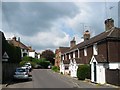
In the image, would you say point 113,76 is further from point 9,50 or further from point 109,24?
point 9,50

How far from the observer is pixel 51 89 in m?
20.8

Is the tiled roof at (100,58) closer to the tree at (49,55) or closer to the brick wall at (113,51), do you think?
the brick wall at (113,51)

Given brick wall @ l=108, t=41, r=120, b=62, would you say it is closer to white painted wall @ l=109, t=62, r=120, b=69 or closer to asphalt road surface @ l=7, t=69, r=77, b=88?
white painted wall @ l=109, t=62, r=120, b=69

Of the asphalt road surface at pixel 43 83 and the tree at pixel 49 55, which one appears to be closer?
the asphalt road surface at pixel 43 83

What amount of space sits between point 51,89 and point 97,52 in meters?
14.4

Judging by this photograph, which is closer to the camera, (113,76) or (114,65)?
(113,76)

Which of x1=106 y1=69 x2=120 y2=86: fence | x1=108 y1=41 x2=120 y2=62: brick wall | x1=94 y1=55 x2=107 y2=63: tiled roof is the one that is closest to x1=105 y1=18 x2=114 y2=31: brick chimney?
x1=108 y1=41 x2=120 y2=62: brick wall

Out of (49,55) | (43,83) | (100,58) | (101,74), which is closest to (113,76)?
(101,74)

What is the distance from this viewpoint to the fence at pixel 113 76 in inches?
958

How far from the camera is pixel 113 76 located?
25391 millimetres

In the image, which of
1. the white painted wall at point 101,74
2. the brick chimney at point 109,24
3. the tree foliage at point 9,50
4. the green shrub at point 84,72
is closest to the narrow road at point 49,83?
the green shrub at point 84,72

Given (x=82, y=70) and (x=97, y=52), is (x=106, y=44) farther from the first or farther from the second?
(x=82, y=70)

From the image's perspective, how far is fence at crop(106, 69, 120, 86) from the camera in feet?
79.9

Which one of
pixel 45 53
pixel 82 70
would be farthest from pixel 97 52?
pixel 45 53
